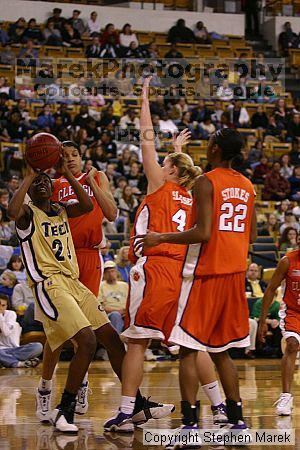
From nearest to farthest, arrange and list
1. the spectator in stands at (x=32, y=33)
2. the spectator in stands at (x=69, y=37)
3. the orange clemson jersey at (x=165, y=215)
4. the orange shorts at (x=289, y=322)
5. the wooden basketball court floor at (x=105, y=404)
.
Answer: the wooden basketball court floor at (x=105, y=404)
the orange clemson jersey at (x=165, y=215)
the orange shorts at (x=289, y=322)
the spectator in stands at (x=32, y=33)
the spectator in stands at (x=69, y=37)

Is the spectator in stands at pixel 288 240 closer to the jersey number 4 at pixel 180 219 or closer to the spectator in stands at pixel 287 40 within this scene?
the jersey number 4 at pixel 180 219

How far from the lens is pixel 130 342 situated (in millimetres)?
6379

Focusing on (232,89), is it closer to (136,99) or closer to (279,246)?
(136,99)

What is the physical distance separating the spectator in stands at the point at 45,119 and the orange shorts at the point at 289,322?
35.6ft

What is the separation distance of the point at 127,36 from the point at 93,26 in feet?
2.86

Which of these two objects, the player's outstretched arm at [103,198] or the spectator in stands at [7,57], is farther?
the spectator in stands at [7,57]

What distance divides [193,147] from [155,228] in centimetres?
1281

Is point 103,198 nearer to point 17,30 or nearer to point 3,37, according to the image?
point 3,37

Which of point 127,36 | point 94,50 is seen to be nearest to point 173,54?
point 127,36

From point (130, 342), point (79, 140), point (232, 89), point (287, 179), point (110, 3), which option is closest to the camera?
point (130, 342)

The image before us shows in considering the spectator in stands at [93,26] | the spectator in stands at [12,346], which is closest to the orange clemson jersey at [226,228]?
the spectator in stands at [12,346]

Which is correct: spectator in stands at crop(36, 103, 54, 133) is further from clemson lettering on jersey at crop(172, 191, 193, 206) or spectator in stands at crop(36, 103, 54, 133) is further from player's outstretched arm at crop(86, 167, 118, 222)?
clemson lettering on jersey at crop(172, 191, 193, 206)

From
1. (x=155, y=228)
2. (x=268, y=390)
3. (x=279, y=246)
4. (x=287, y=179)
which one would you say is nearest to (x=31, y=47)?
(x=287, y=179)

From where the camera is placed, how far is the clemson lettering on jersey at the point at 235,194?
18.7 feet
